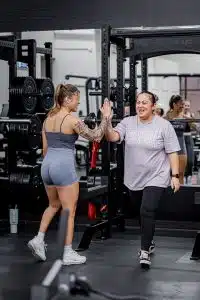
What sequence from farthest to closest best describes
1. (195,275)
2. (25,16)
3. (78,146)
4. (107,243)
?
(78,146) → (25,16) → (107,243) → (195,275)

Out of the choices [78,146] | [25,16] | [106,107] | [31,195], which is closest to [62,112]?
[106,107]

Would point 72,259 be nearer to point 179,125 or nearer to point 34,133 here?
point 34,133

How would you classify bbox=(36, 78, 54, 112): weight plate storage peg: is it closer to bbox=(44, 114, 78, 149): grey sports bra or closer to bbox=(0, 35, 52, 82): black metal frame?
bbox=(0, 35, 52, 82): black metal frame

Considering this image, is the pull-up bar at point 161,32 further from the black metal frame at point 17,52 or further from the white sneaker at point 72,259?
the white sneaker at point 72,259

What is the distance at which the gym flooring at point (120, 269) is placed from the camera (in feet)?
14.5

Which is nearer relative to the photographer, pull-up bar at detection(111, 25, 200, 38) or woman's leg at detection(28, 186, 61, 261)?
woman's leg at detection(28, 186, 61, 261)

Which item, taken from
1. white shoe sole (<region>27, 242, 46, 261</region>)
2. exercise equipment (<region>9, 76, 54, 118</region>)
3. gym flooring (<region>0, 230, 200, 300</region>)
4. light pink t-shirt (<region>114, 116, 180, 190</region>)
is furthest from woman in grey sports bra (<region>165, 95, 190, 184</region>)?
white shoe sole (<region>27, 242, 46, 261</region>)

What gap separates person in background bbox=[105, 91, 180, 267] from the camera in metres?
5.08

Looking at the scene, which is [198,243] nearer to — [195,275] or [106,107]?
[195,275]

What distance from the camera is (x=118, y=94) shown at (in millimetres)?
6516

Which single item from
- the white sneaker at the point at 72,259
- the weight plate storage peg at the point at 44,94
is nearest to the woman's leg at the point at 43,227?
the white sneaker at the point at 72,259

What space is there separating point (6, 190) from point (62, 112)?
7.62ft

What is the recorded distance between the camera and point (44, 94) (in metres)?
7.05

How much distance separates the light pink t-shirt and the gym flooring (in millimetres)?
688
